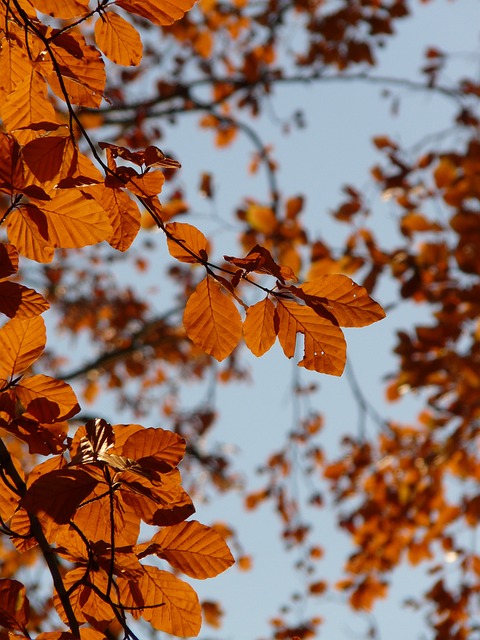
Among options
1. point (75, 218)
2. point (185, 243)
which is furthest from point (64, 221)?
point (185, 243)

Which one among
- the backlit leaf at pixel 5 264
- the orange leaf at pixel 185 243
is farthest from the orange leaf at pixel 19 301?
the orange leaf at pixel 185 243

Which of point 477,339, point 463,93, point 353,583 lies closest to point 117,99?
point 463,93

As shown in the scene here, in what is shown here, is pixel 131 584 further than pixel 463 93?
No

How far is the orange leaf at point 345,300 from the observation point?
2.46 ft

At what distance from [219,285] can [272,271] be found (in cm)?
8

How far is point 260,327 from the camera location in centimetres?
81

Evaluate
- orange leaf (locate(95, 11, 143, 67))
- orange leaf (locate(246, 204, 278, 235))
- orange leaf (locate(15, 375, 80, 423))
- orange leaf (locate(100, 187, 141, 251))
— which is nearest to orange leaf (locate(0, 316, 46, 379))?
orange leaf (locate(15, 375, 80, 423))

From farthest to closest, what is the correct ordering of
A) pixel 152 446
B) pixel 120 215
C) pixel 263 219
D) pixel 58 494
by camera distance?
pixel 263 219 < pixel 120 215 < pixel 152 446 < pixel 58 494

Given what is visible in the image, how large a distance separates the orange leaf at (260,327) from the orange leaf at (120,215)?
0.55 ft

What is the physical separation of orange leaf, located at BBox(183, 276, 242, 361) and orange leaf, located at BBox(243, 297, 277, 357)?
0.01 meters

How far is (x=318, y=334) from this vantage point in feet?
2.58

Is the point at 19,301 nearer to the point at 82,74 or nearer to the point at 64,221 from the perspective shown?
the point at 64,221

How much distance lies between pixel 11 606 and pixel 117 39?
64 centimetres

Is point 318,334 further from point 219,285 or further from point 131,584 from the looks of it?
point 131,584
